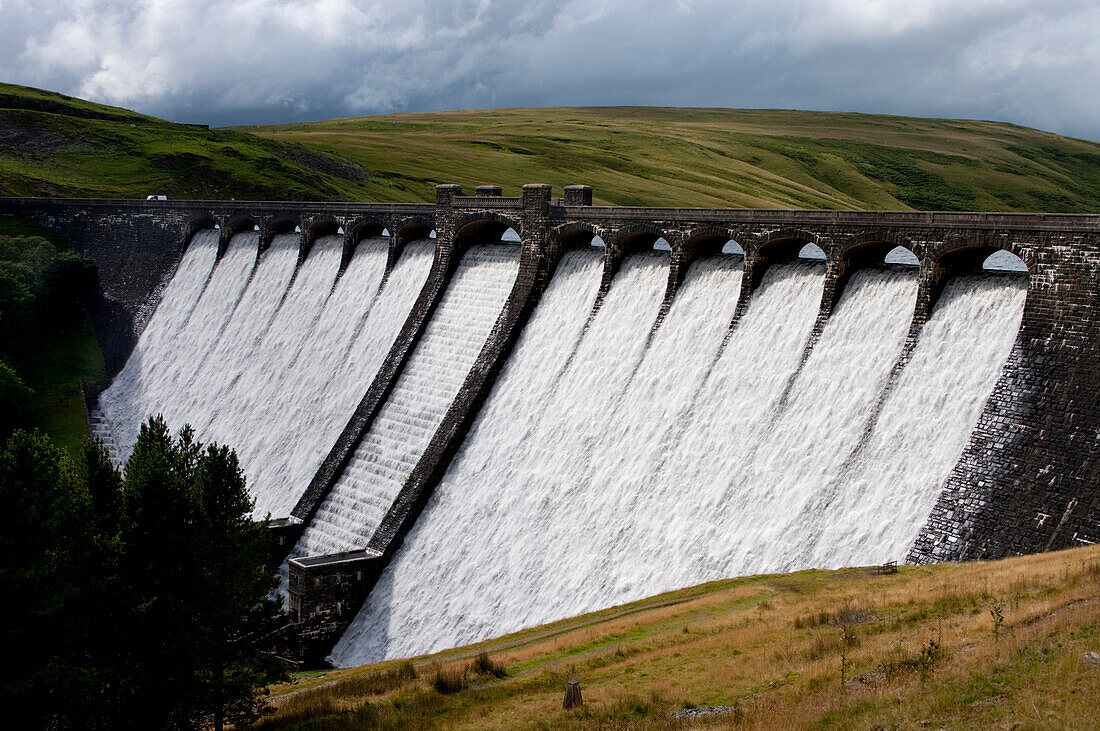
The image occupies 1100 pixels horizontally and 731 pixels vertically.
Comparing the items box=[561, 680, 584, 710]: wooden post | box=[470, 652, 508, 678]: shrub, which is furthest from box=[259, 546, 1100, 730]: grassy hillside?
box=[561, 680, 584, 710]: wooden post

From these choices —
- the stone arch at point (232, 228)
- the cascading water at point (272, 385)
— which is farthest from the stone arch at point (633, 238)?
the stone arch at point (232, 228)

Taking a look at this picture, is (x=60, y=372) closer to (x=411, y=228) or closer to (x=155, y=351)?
(x=155, y=351)

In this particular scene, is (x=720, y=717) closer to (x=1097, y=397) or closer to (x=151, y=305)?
(x=1097, y=397)

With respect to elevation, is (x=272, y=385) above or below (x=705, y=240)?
below

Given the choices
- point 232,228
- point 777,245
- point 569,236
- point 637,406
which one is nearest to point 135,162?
point 232,228

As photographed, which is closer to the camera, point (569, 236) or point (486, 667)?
point (486, 667)

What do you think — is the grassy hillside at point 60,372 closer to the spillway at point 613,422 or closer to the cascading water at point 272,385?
the cascading water at point 272,385
